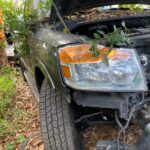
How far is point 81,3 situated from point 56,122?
1481 millimetres

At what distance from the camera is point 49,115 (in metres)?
2.85

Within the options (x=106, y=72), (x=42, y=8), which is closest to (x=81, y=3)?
(x=42, y=8)

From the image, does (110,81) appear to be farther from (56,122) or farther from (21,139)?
(21,139)

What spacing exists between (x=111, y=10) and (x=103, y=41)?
1815 millimetres

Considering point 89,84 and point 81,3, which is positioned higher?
point 81,3

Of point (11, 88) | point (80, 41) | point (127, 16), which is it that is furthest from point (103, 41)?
point (11, 88)

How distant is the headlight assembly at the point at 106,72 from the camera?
2.28 m

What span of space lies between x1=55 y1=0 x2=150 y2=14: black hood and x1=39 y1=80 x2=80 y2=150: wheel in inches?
35.0

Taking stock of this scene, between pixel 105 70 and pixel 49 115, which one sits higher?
pixel 105 70

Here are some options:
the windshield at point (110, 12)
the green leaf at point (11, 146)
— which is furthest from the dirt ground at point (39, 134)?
the windshield at point (110, 12)

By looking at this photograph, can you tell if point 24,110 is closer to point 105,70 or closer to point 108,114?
point 108,114

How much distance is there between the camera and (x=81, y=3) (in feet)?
12.3

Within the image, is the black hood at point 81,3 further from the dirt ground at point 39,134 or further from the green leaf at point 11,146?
the green leaf at point 11,146

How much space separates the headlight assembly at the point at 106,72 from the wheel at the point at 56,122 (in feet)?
1.53
